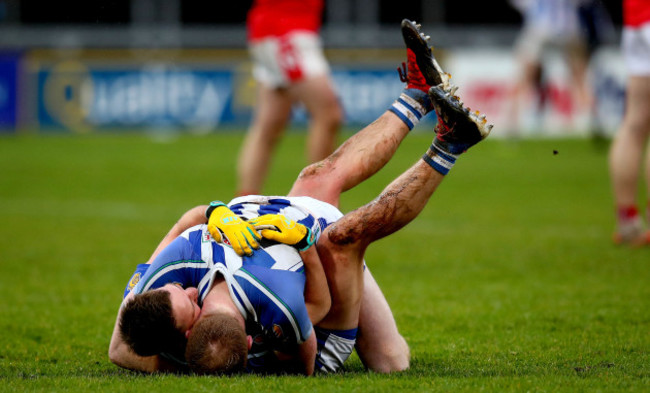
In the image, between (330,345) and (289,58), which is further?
(289,58)

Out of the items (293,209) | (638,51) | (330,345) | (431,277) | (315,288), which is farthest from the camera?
(638,51)

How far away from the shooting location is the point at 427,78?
4.82 m

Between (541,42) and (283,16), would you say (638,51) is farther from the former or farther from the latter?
(541,42)

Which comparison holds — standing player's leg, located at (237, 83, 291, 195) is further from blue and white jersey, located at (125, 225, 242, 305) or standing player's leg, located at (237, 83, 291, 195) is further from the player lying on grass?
blue and white jersey, located at (125, 225, 242, 305)

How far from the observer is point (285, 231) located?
4062 millimetres

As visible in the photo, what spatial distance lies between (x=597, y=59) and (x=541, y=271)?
48.1 feet

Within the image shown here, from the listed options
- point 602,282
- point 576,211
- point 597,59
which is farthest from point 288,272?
point 597,59

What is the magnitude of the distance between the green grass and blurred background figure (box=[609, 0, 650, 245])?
0.95 ft

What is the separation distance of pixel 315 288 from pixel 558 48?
16.2m

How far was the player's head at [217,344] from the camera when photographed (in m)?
3.73

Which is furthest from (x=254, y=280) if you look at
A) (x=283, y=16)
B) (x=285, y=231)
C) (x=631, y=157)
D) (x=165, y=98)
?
(x=165, y=98)

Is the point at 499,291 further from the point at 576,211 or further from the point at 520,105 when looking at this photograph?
the point at 520,105

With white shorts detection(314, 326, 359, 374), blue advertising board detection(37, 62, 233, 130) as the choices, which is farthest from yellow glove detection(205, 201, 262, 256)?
blue advertising board detection(37, 62, 233, 130)

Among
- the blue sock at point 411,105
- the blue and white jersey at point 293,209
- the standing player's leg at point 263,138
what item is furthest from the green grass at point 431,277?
the blue sock at point 411,105
